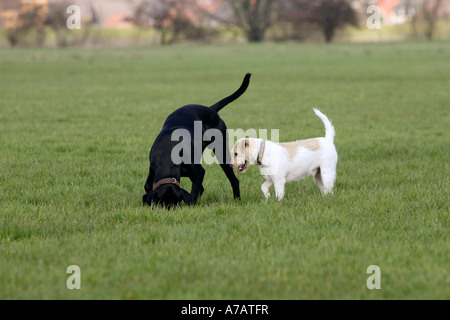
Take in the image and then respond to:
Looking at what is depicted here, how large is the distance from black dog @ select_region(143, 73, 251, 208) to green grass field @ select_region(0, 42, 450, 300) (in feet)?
0.60

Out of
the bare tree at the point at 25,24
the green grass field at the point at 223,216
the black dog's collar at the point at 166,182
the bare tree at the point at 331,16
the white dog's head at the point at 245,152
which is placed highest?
the bare tree at the point at 331,16

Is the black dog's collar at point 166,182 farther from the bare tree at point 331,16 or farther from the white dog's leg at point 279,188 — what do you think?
the bare tree at point 331,16

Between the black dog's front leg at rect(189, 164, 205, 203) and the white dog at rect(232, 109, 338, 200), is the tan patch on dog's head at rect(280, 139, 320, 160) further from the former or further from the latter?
the black dog's front leg at rect(189, 164, 205, 203)

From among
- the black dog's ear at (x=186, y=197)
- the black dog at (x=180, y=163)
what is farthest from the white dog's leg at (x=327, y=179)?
the black dog's ear at (x=186, y=197)

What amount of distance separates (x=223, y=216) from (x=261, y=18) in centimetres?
6784

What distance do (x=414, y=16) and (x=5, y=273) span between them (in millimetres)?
67978

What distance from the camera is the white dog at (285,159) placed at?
6.76 metres

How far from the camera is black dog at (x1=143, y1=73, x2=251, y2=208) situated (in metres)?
6.13

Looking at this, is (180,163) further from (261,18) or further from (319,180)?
(261,18)

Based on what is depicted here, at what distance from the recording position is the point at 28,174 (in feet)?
27.1

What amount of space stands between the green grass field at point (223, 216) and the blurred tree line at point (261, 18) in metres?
52.6

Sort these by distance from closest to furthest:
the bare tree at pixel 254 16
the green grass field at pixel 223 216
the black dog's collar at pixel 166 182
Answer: the green grass field at pixel 223 216
the black dog's collar at pixel 166 182
the bare tree at pixel 254 16

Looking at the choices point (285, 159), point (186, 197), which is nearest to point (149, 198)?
point (186, 197)
